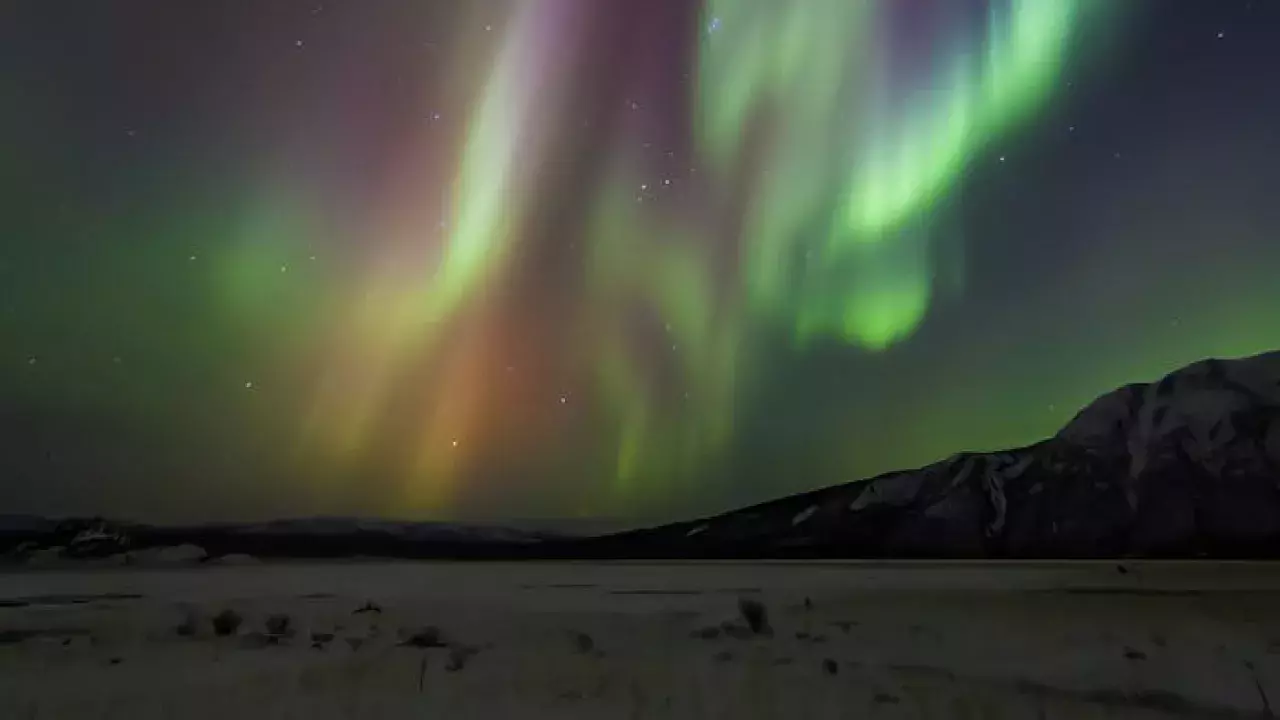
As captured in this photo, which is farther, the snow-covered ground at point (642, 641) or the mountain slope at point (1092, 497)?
the mountain slope at point (1092, 497)

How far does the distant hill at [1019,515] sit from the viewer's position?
6.19 metres

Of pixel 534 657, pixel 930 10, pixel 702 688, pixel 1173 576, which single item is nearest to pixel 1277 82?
pixel 930 10

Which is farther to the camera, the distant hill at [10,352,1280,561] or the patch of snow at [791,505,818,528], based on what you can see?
the patch of snow at [791,505,818,528]

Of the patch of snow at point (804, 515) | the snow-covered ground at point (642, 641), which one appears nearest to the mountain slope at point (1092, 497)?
the patch of snow at point (804, 515)

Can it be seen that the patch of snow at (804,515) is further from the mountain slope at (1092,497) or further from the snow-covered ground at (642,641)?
the snow-covered ground at (642,641)

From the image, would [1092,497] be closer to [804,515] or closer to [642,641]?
[804,515]

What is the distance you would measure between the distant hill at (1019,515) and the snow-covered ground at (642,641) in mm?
140

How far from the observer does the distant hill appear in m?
6.19

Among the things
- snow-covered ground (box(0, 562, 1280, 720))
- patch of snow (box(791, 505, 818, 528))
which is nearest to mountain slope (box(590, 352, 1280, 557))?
patch of snow (box(791, 505, 818, 528))

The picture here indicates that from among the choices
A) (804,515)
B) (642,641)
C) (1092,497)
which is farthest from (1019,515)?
(642,641)

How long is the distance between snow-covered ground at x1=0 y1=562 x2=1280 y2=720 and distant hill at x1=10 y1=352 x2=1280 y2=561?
0.14 meters

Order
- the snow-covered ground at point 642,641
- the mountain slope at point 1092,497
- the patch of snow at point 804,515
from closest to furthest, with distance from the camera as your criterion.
→ 1. the snow-covered ground at point 642,641
2. the mountain slope at point 1092,497
3. the patch of snow at point 804,515

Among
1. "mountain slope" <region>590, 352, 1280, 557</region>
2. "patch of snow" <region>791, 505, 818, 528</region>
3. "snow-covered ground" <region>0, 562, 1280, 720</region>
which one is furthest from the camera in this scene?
"patch of snow" <region>791, 505, 818, 528</region>

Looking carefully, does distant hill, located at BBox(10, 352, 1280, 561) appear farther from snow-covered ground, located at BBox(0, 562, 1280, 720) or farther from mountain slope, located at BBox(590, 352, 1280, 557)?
snow-covered ground, located at BBox(0, 562, 1280, 720)
